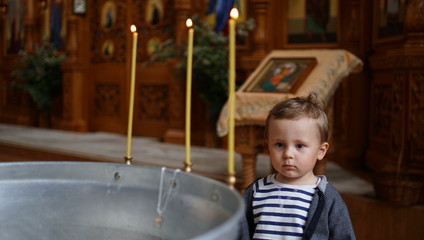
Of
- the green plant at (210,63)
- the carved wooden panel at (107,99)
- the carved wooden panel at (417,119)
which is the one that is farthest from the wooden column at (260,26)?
the carved wooden panel at (107,99)

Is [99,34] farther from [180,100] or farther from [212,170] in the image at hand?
[212,170]

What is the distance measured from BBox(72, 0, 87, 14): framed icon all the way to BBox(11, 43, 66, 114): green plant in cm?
87

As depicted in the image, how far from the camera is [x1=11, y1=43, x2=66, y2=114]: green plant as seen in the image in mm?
8406

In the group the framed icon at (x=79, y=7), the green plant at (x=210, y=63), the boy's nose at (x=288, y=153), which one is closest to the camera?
the boy's nose at (x=288, y=153)

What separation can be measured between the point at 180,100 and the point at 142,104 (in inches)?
36.7

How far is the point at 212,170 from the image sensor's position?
195 inches

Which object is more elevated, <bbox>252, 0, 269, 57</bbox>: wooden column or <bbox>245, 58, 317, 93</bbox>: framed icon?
<bbox>252, 0, 269, 57</bbox>: wooden column

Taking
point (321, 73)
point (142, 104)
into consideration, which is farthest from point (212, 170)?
point (142, 104)

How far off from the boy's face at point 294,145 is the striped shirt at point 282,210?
5 centimetres

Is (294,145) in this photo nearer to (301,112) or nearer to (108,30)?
(301,112)

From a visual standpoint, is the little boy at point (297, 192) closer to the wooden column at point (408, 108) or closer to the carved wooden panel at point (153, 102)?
the wooden column at point (408, 108)

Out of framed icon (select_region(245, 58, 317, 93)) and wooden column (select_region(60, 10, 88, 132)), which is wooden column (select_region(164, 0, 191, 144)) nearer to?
wooden column (select_region(60, 10, 88, 132))

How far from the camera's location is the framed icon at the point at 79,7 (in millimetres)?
8039

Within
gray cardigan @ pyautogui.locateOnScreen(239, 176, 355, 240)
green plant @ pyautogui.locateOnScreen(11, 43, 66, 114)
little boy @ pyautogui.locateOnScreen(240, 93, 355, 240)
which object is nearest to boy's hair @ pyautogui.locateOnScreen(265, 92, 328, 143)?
little boy @ pyautogui.locateOnScreen(240, 93, 355, 240)
